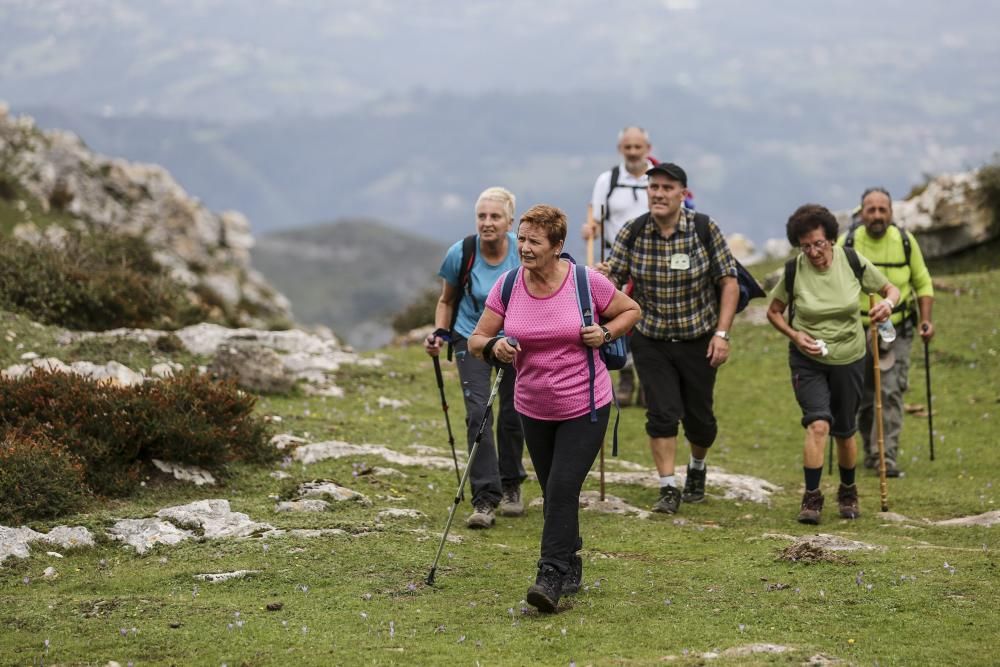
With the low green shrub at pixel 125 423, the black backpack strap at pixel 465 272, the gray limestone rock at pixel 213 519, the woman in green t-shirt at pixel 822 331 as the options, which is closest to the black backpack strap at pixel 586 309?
the black backpack strap at pixel 465 272

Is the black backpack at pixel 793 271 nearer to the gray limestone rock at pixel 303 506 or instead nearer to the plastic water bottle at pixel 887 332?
the plastic water bottle at pixel 887 332

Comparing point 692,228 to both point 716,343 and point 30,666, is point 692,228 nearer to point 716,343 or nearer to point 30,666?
point 716,343

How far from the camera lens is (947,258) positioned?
28.8 m

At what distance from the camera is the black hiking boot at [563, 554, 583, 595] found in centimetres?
794

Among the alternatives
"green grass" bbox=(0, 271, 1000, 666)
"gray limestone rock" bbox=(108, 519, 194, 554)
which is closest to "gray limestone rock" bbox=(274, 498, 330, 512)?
"green grass" bbox=(0, 271, 1000, 666)

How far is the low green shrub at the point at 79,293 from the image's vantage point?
1795 cm

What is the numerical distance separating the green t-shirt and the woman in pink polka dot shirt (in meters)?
3.31

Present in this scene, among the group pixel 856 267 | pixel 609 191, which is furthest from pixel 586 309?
pixel 609 191

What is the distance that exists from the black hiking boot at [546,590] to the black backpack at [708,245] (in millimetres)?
3924

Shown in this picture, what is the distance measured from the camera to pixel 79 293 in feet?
60.1

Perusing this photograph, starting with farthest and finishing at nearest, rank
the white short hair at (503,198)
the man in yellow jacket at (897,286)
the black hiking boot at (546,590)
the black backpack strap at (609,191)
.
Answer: the black backpack strap at (609,191)
the man in yellow jacket at (897,286)
the white short hair at (503,198)
the black hiking boot at (546,590)

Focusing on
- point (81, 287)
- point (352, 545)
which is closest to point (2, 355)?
point (81, 287)

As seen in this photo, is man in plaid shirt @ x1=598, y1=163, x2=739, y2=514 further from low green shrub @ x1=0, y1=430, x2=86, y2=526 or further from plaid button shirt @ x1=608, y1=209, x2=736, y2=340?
low green shrub @ x1=0, y1=430, x2=86, y2=526

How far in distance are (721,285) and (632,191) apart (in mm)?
4620
